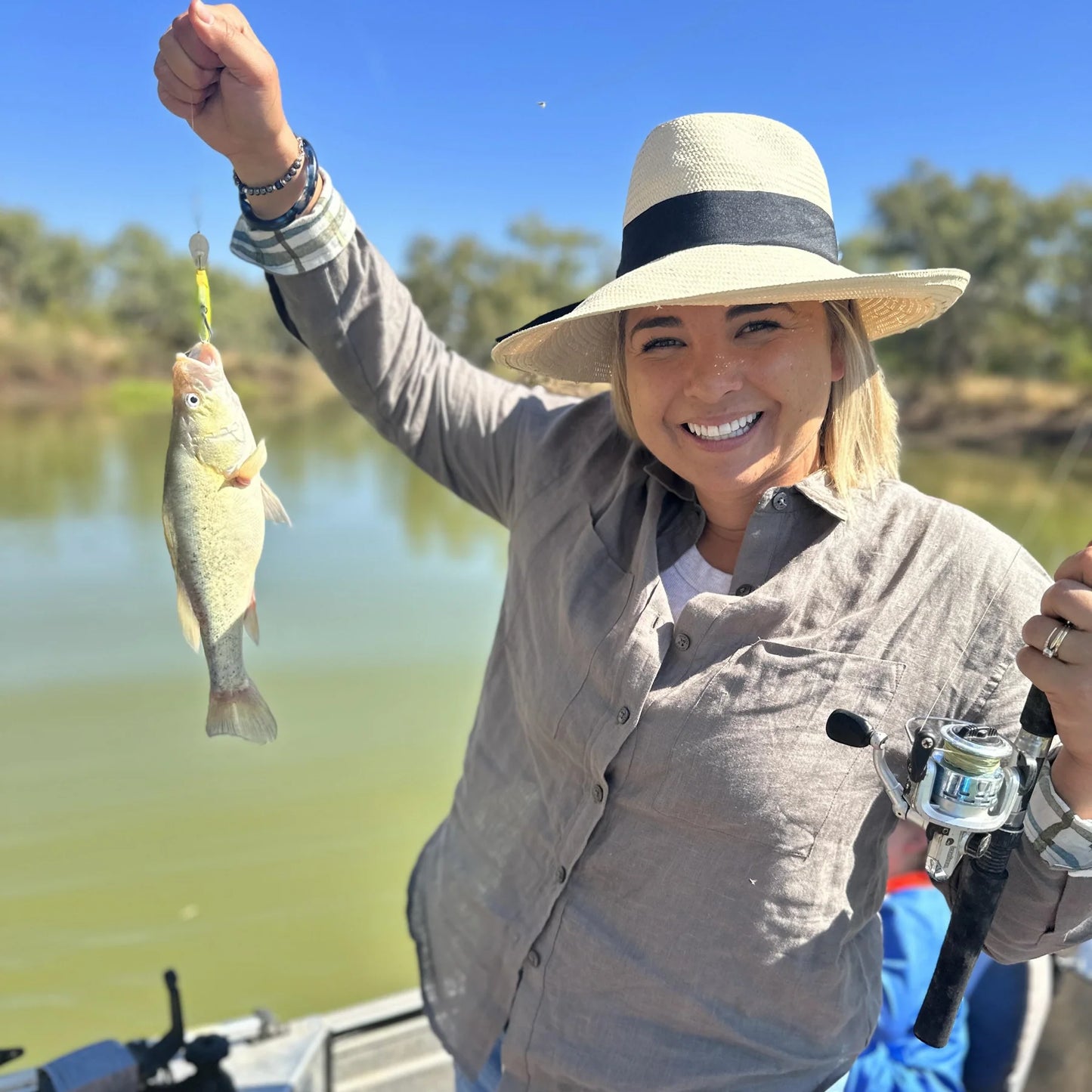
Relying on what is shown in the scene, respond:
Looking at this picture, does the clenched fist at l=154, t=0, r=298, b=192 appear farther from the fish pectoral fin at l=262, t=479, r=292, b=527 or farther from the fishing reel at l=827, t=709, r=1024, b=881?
the fishing reel at l=827, t=709, r=1024, b=881

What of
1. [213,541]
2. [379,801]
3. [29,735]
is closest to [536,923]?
[213,541]

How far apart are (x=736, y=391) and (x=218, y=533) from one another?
2.75 ft

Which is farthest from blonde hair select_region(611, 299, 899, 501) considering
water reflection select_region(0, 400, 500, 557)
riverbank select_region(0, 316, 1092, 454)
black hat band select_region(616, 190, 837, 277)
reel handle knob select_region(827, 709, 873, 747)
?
water reflection select_region(0, 400, 500, 557)

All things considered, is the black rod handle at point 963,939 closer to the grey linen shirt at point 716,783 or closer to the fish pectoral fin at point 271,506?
the grey linen shirt at point 716,783

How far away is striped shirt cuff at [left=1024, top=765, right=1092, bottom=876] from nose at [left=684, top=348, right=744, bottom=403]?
2.21ft

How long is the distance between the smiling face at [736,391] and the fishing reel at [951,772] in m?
0.41

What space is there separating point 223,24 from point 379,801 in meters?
4.49

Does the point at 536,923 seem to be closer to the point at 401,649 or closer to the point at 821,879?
the point at 821,879

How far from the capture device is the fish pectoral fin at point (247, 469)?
141 centimetres

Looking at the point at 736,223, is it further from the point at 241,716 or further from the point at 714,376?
the point at 241,716

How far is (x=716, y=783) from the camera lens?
1.26m

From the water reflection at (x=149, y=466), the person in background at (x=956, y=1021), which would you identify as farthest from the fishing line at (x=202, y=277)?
the water reflection at (x=149, y=466)

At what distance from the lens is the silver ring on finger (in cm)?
107

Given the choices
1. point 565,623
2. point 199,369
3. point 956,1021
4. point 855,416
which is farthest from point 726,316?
point 956,1021
